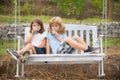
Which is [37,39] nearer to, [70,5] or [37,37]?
[37,37]

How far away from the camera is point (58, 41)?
5031mm

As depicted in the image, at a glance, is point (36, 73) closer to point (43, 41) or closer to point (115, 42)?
point (43, 41)

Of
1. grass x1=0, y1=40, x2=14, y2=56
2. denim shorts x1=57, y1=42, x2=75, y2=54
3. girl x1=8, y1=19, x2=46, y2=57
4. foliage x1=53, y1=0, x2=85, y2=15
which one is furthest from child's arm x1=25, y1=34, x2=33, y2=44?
foliage x1=53, y1=0, x2=85, y2=15

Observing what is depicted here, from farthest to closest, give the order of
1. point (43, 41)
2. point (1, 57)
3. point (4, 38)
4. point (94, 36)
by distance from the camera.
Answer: point (4, 38)
point (1, 57)
point (94, 36)
point (43, 41)

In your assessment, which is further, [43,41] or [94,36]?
[94,36]

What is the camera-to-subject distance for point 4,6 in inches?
344

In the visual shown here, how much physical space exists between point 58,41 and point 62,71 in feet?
3.47

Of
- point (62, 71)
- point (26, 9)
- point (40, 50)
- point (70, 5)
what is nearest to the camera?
point (40, 50)

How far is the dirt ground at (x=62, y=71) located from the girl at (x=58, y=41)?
0.80 m

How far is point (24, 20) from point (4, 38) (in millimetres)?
919

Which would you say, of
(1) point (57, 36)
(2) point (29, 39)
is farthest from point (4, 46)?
(1) point (57, 36)

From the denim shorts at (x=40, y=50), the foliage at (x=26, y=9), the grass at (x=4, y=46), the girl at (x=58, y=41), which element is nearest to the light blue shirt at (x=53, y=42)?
the girl at (x=58, y=41)

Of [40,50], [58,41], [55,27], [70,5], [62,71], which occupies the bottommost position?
[62,71]

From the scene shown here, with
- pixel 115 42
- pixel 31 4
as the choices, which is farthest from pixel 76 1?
pixel 31 4
